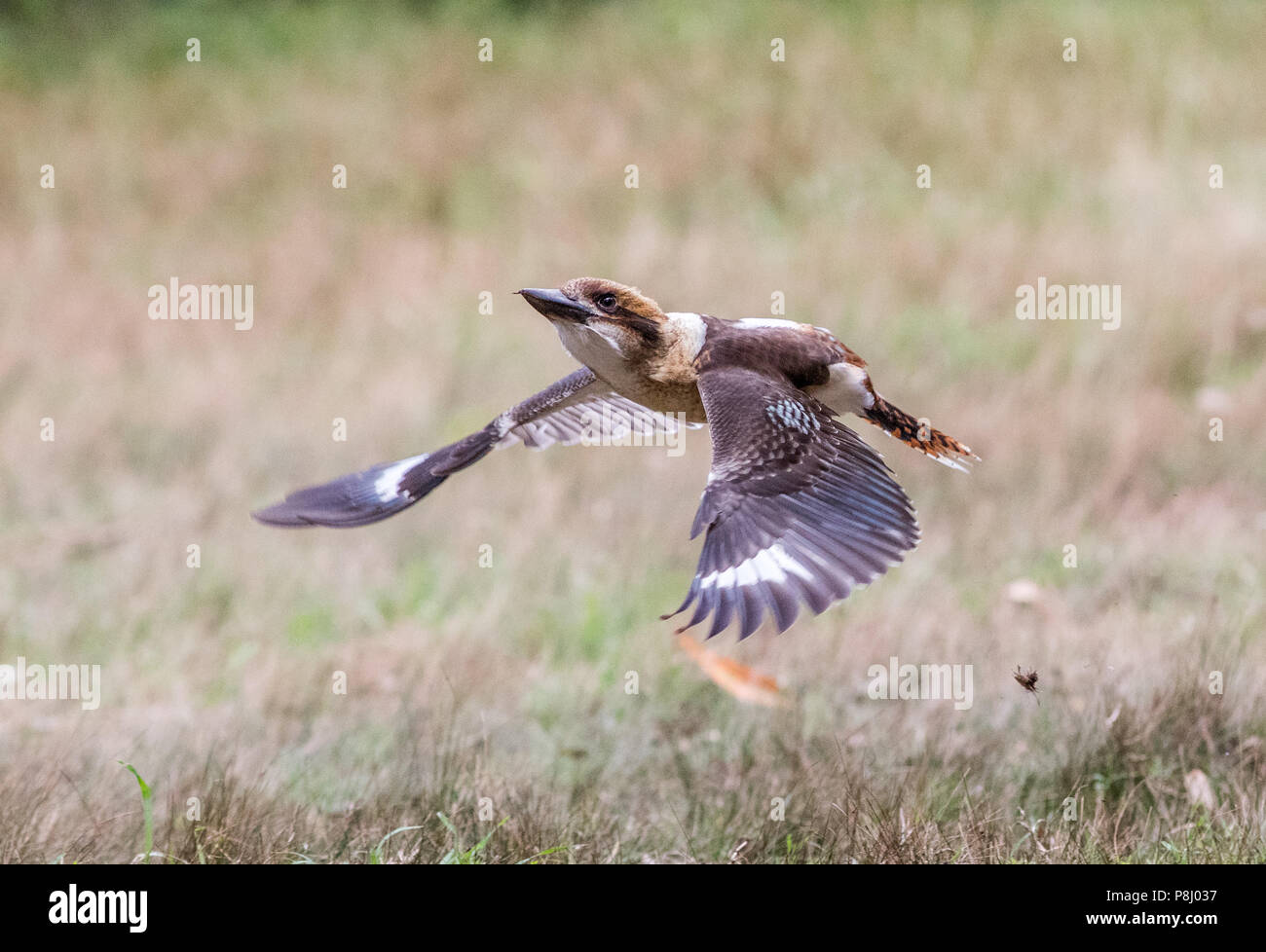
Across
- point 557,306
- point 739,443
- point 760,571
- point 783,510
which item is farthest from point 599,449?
point 760,571

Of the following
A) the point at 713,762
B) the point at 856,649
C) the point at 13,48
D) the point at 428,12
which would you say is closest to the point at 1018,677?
the point at 713,762

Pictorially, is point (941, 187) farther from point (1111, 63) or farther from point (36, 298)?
point (36, 298)

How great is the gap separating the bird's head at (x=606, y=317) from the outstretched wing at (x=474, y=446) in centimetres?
50

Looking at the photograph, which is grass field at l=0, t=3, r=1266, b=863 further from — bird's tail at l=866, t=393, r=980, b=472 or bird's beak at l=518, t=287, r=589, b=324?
bird's beak at l=518, t=287, r=589, b=324

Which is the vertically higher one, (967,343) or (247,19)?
(247,19)

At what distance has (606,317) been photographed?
4301mm

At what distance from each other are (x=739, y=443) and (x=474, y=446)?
1126mm

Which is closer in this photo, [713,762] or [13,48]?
[713,762]

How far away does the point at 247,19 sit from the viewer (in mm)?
14602

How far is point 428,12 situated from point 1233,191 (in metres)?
7.54

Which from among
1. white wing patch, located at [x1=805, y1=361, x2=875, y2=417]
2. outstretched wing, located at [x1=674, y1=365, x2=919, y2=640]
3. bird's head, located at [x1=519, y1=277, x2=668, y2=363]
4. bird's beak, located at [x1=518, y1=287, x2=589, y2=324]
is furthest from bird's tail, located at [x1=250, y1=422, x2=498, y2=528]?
white wing patch, located at [x1=805, y1=361, x2=875, y2=417]

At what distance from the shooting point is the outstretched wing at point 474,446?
15.6ft

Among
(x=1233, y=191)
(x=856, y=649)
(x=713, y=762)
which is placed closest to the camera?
(x=713, y=762)

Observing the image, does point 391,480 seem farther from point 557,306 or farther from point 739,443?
point 739,443
